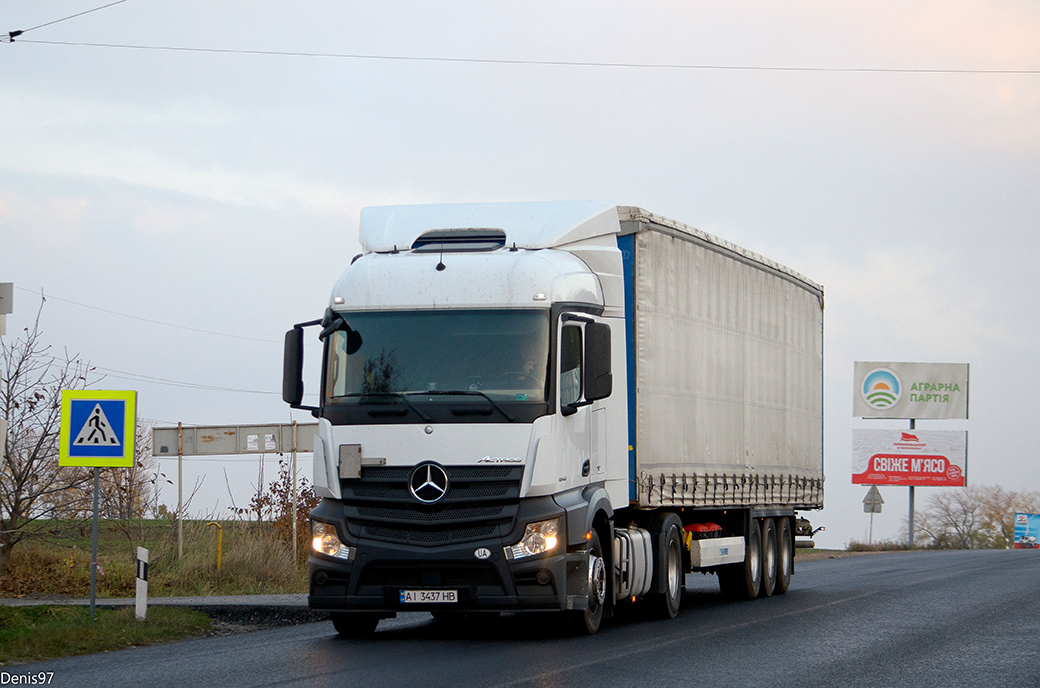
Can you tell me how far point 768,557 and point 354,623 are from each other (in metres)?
7.70

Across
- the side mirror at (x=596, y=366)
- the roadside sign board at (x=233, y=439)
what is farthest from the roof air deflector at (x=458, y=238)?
the roadside sign board at (x=233, y=439)

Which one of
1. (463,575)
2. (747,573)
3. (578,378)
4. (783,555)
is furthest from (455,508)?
(783,555)

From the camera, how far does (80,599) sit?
66.2ft

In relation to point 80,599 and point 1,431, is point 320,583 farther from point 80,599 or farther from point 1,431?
point 80,599

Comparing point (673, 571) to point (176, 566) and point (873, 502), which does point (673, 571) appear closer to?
point (176, 566)

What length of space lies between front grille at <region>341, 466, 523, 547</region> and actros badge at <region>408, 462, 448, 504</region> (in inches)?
1.7

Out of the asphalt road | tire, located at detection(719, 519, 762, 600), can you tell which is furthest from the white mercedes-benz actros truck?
tire, located at detection(719, 519, 762, 600)

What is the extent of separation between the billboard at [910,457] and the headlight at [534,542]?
68675 mm

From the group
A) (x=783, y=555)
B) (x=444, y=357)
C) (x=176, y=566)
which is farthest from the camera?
(x=176, y=566)

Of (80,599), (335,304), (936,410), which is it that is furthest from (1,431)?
(936,410)

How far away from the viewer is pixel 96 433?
1395 cm

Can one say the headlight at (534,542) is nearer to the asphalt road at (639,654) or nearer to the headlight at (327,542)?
the asphalt road at (639,654)

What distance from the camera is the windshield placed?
11906 millimetres

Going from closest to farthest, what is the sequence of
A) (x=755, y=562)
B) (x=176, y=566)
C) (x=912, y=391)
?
1. (x=755, y=562)
2. (x=176, y=566)
3. (x=912, y=391)
